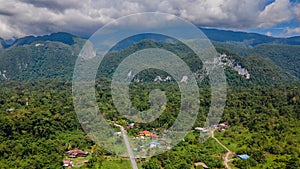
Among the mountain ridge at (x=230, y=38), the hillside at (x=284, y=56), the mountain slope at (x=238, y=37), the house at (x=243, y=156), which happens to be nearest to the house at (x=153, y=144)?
the house at (x=243, y=156)

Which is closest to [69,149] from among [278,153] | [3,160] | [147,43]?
[3,160]

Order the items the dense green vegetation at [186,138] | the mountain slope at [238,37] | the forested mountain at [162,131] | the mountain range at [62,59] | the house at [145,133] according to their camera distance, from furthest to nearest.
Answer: the mountain slope at [238,37] → the mountain range at [62,59] → the house at [145,133] → the dense green vegetation at [186,138] → the forested mountain at [162,131]

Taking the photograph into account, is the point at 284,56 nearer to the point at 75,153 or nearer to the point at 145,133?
the point at 145,133

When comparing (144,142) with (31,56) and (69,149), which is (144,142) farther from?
(31,56)

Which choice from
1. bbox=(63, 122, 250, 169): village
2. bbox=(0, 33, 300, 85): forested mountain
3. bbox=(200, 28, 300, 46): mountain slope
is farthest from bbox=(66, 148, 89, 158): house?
bbox=(200, 28, 300, 46): mountain slope

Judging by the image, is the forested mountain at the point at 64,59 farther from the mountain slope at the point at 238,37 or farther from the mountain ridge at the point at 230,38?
the mountain slope at the point at 238,37

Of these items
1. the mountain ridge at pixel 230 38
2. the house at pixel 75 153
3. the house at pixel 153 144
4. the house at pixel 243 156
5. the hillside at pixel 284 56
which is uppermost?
the mountain ridge at pixel 230 38

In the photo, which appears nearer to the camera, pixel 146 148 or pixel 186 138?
pixel 146 148

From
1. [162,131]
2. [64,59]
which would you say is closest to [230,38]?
[64,59]

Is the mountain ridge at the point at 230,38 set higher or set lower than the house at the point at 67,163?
higher

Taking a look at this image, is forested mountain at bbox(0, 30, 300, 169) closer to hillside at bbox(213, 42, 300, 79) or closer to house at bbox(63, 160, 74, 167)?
house at bbox(63, 160, 74, 167)

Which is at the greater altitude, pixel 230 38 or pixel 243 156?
pixel 230 38
